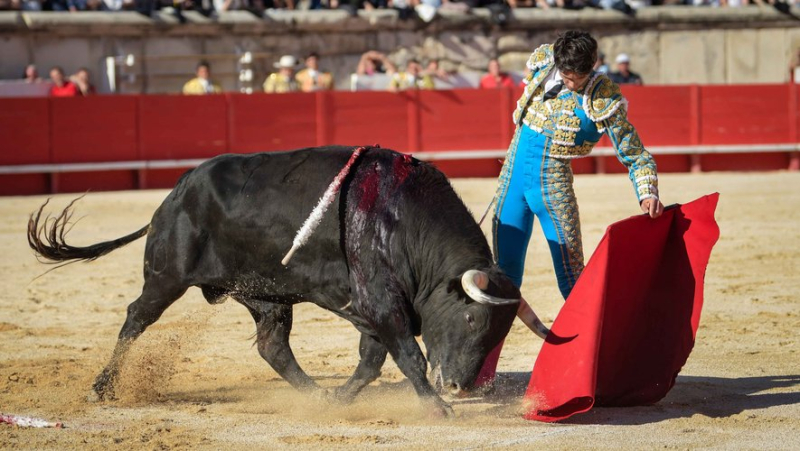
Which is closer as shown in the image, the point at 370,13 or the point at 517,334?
the point at 517,334

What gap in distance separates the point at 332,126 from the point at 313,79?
554 mm

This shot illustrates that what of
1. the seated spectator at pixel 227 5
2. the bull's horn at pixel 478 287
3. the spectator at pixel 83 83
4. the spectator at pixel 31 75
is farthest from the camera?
the seated spectator at pixel 227 5

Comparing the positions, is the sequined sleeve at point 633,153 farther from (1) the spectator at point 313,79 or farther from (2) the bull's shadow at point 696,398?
(1) the spectator at point 313,79

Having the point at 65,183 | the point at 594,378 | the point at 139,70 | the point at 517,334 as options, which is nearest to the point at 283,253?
the point at 594,378

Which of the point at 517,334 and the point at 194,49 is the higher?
the point at 194,49

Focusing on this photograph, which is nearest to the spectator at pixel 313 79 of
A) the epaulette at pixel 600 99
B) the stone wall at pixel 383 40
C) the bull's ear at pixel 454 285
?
the stone wall at pixel 383 40

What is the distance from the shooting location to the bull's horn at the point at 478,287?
3.24m

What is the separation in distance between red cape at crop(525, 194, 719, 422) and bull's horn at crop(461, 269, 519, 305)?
308mm

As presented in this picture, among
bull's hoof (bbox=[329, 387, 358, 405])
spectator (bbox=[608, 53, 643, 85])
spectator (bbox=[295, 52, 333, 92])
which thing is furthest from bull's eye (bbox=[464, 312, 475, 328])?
spectator (bbox=[608, 53, 643, 85])

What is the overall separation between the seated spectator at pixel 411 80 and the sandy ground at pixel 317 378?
190 inches

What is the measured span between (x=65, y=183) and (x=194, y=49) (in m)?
2.43

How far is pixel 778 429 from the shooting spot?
333cm

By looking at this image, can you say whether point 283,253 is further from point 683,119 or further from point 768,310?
point 683,119

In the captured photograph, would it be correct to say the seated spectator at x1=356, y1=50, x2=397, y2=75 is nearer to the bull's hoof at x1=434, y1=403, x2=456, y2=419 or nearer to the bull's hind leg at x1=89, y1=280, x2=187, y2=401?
the bull's hind leg at x1=89, y1=280, x2=187, y2=401
